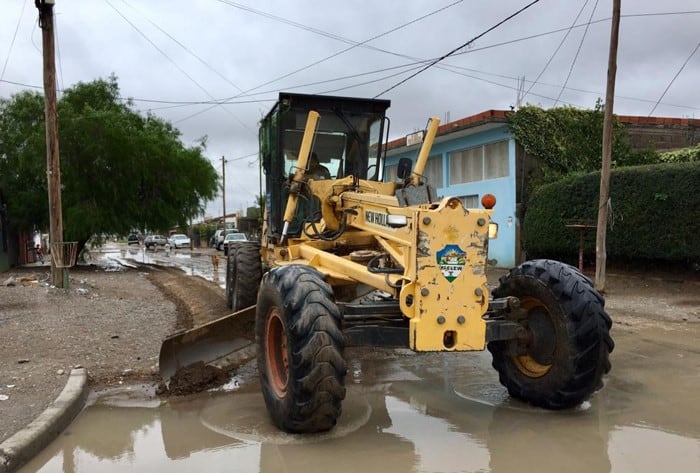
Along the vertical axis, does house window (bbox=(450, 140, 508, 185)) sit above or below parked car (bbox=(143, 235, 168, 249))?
above

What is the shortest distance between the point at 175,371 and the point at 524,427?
11.1 feet

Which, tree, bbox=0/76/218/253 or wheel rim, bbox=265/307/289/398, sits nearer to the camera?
wheel rim, bbox=265/307/289/398

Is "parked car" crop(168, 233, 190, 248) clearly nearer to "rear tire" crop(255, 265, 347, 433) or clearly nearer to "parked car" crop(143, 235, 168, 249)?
"parked car" crop(143, 235, 168, 249)

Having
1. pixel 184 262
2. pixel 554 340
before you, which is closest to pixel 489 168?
pixel 184 262

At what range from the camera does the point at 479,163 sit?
2220 cm

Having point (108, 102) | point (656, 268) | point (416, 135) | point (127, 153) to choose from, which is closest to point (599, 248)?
point (656, 268)

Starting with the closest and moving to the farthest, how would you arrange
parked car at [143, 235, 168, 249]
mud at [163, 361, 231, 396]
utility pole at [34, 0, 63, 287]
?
mud at [163, 361, 231, 396], utility pole at [34, 0, 63, 287], parked car at [143, 235, 168, 249]

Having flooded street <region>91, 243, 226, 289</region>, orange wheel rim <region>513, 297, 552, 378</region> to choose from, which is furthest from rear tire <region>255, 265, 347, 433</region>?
flooded street <region>91, 243, 226, 289</region>

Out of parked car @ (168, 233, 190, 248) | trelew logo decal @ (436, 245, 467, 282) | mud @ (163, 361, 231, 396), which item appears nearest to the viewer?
trelew logo decal @ (436, 245, 467, 282)

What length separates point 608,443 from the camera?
4.55 m

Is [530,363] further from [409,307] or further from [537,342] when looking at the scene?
[409,307]

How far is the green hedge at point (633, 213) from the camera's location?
1364cm

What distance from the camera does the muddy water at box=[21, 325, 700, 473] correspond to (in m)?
4.27

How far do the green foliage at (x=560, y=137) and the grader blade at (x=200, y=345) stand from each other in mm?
15640
